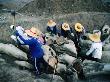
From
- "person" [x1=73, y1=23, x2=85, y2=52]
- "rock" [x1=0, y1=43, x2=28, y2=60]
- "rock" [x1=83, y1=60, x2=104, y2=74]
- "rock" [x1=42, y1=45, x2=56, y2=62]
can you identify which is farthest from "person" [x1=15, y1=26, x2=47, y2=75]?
"person" [x1=73, y1=23, x2=85, y2=52]

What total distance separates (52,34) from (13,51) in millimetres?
1587

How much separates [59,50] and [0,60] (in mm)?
1681

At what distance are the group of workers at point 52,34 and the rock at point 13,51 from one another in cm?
40

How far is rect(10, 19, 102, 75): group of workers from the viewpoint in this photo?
27.4ft

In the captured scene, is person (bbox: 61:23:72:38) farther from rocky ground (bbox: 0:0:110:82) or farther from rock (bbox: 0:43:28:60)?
rock (bbox: 0:43:28:60)

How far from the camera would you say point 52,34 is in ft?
32.9

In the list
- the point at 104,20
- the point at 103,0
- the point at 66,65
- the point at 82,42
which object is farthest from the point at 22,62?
the point at 103,0

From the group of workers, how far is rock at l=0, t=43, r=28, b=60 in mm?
402

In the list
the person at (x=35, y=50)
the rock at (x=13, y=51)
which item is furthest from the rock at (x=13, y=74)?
the rock at (x=13, y=51)

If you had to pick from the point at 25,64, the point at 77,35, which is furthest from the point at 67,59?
the point at 77,35

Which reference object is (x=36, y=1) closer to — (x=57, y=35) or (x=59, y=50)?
(x=57, y=35)

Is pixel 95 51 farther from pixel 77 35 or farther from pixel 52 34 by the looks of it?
pixel 52 34

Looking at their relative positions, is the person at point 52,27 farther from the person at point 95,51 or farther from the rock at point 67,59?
the person at point 95,51

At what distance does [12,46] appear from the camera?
9133mm
